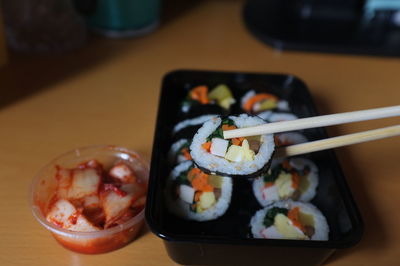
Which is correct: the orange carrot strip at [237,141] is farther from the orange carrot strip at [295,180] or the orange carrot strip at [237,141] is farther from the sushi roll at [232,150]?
the orange carrot strip at [295,180]

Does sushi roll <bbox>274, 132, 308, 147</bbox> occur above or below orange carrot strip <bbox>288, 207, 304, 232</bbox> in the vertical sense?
above

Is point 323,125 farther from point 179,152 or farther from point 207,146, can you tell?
point 179,152

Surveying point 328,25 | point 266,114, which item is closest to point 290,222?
point 266,114

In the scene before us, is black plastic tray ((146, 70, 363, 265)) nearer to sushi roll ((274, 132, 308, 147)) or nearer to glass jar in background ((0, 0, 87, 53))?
sushi roll ((274, 132, 308, 147))

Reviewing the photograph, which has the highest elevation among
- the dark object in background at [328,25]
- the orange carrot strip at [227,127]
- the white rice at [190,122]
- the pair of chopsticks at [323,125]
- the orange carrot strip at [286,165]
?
the pair of chopsticks at [323,125]

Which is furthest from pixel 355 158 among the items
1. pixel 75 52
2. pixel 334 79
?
pixel 75 52

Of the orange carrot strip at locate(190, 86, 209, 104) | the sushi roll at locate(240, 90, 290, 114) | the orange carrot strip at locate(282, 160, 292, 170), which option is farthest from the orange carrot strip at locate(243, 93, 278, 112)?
the orange carrot strip at locate(282, 160, 292, 170)

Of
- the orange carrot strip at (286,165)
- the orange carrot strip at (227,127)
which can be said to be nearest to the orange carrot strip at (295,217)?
the orange carrot strip at (286,165)
